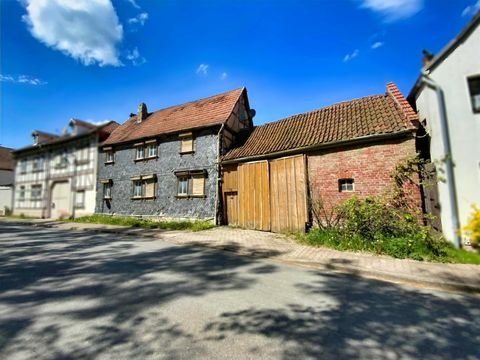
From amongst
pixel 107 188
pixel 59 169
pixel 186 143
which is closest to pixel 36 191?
pixel 59 169

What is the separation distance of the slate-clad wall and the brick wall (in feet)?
19.2

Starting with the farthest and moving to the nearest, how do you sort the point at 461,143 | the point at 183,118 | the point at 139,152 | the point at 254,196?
the point at 139,152 → the point at 183,118 → the point at 254,196 → the point at 461,143

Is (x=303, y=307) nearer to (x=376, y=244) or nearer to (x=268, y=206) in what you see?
(x=376, y=244)

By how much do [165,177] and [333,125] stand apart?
32.9 feet

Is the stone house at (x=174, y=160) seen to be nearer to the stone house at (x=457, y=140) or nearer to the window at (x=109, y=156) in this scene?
the window at (x=109, y=156)

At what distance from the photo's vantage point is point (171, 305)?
4.12m

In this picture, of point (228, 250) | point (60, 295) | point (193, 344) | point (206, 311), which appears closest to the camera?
point (193, 344)

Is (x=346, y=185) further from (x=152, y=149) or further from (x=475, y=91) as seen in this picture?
(x=152, y=149)

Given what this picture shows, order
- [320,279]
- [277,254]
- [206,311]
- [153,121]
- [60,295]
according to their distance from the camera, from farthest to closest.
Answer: [153,121]
[277,254]
[320,279]
[60,295]
[206,311]

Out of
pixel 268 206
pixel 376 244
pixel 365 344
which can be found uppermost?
pixel 268 206

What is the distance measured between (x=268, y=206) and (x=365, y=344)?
8.98 meters

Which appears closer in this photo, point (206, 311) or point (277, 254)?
point (206, 311)

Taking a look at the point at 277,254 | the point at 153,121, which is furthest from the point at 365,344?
the point at 153,121

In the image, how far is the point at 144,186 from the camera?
675 inches
